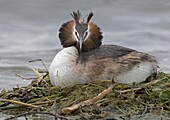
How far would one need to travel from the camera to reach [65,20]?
58.3ft

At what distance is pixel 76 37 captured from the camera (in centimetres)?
909

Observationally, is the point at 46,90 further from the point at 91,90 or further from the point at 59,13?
the point at 59,13

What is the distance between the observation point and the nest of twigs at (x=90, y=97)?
25.2 feet

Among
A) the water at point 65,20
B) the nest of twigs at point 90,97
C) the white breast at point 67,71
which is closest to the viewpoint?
the nest of twigs at point 90,97

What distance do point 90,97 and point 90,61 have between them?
760mm

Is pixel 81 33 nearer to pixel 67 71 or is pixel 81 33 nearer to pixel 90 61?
pixel 90 61

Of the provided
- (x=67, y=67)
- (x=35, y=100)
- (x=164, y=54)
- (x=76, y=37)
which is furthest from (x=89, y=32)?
(x=164, y=54)

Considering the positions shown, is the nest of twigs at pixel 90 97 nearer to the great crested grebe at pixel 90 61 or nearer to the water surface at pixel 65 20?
the great crested grebe at pixel 90 61

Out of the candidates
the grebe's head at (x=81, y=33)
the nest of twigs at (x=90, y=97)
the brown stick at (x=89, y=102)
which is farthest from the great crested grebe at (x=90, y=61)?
the brown stick at (x=89, y=102)

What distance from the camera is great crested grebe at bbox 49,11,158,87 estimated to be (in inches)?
335

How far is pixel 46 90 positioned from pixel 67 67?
408 mm

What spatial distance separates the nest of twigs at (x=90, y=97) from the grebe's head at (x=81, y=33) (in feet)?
2.77

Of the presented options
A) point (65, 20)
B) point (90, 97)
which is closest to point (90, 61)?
point (90, 97)

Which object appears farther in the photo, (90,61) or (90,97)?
(90,61)
